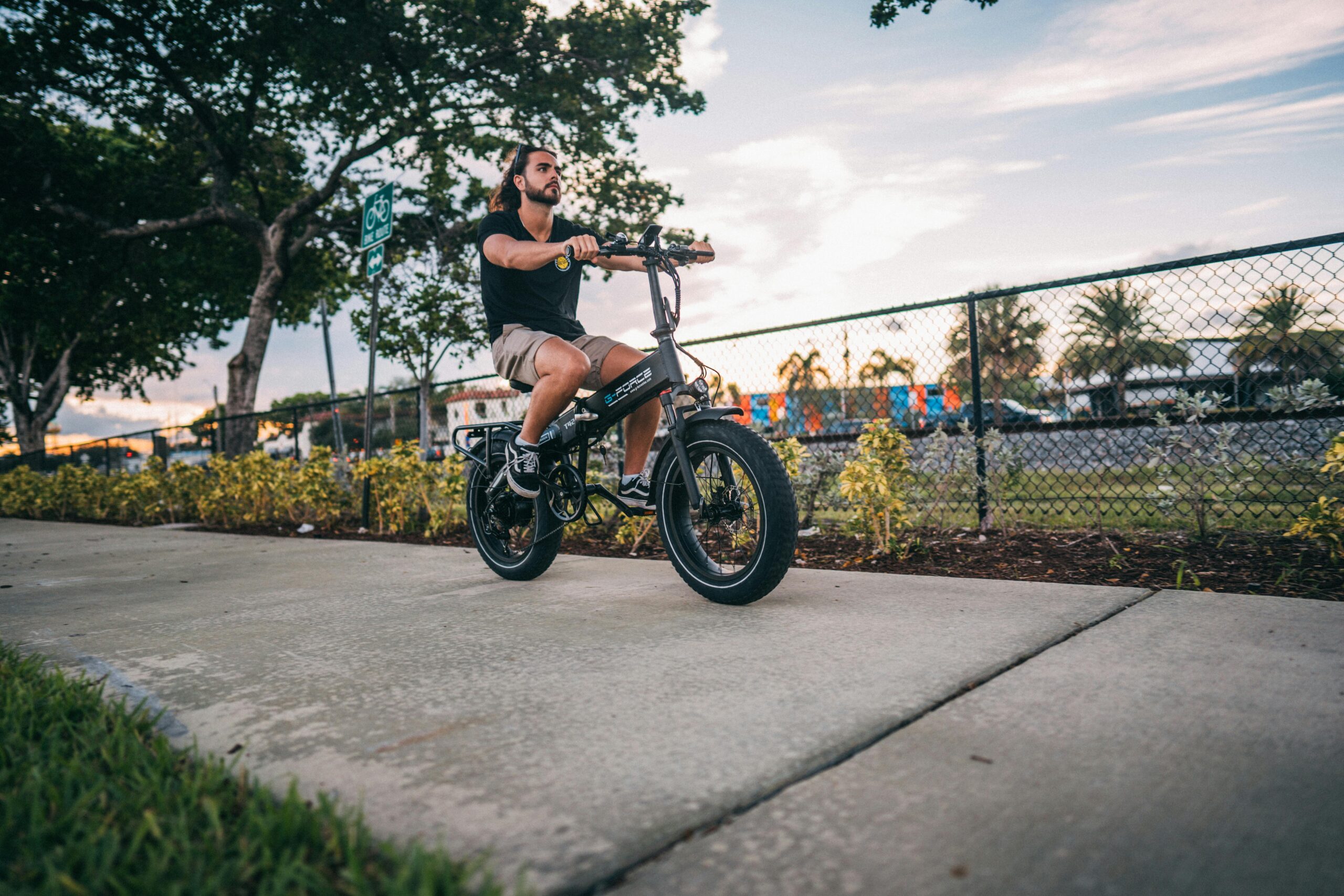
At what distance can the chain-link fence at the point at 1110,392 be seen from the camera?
143 inches

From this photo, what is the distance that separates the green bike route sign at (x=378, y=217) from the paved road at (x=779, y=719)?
158 inches

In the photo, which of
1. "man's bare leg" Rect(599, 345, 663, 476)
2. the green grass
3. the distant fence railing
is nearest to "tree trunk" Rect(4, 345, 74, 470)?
the distant fence railing

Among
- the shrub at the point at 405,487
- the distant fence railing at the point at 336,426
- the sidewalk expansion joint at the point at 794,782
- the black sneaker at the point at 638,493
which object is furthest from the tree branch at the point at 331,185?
the sidewalk expansion joint at the point at 794,782

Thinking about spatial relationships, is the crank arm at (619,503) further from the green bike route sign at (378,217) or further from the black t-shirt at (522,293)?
the green bike route sign at (378,217)

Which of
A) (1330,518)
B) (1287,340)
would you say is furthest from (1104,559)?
(1287,340)

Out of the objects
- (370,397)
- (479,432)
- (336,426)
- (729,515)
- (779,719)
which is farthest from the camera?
(336,426)

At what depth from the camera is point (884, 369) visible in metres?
5.28

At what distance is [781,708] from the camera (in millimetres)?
1726

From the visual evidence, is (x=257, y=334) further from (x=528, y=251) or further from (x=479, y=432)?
(x=528, y=251)

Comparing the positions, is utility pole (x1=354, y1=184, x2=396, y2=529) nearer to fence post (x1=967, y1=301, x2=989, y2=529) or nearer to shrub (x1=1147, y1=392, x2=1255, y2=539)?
fence post (x1=967, y1=301, x2=989, y2=529)

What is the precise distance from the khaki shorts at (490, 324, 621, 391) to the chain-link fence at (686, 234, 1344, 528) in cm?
59

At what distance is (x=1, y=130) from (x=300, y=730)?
18.4m

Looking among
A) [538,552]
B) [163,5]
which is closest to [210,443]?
[163,5]

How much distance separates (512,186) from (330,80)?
11.9 metres
